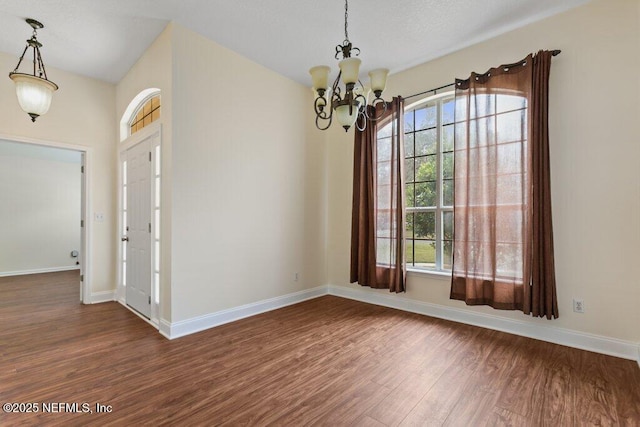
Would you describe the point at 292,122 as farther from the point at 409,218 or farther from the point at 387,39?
the point at 409,218

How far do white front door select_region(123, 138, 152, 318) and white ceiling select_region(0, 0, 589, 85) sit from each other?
1.19m

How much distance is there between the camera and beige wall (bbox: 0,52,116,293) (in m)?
3.92

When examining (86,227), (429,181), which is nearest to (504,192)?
(429,181)

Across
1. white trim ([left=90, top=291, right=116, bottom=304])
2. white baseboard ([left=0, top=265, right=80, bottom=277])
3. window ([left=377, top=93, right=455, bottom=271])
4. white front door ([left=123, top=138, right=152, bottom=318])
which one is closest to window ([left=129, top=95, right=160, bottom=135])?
white front door ([left=123, top=138, right=152, bottom=318])

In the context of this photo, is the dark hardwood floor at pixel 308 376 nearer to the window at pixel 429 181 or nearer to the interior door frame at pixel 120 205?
the interior door frame at pixel 120 205

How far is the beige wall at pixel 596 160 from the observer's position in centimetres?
256

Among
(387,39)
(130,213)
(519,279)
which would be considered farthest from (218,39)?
(519,279)

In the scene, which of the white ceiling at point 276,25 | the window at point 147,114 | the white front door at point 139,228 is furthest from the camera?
the window at point 147,114

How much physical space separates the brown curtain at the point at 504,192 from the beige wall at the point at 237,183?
214cm

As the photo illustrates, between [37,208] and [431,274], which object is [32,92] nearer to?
[431,274]

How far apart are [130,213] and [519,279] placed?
Result: 15.6ft

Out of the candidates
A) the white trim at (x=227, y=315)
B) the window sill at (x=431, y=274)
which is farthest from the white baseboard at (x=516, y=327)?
the white trim at (x=227, y=315)

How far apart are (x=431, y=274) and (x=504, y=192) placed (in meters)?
1.28

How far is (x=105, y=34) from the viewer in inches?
126
